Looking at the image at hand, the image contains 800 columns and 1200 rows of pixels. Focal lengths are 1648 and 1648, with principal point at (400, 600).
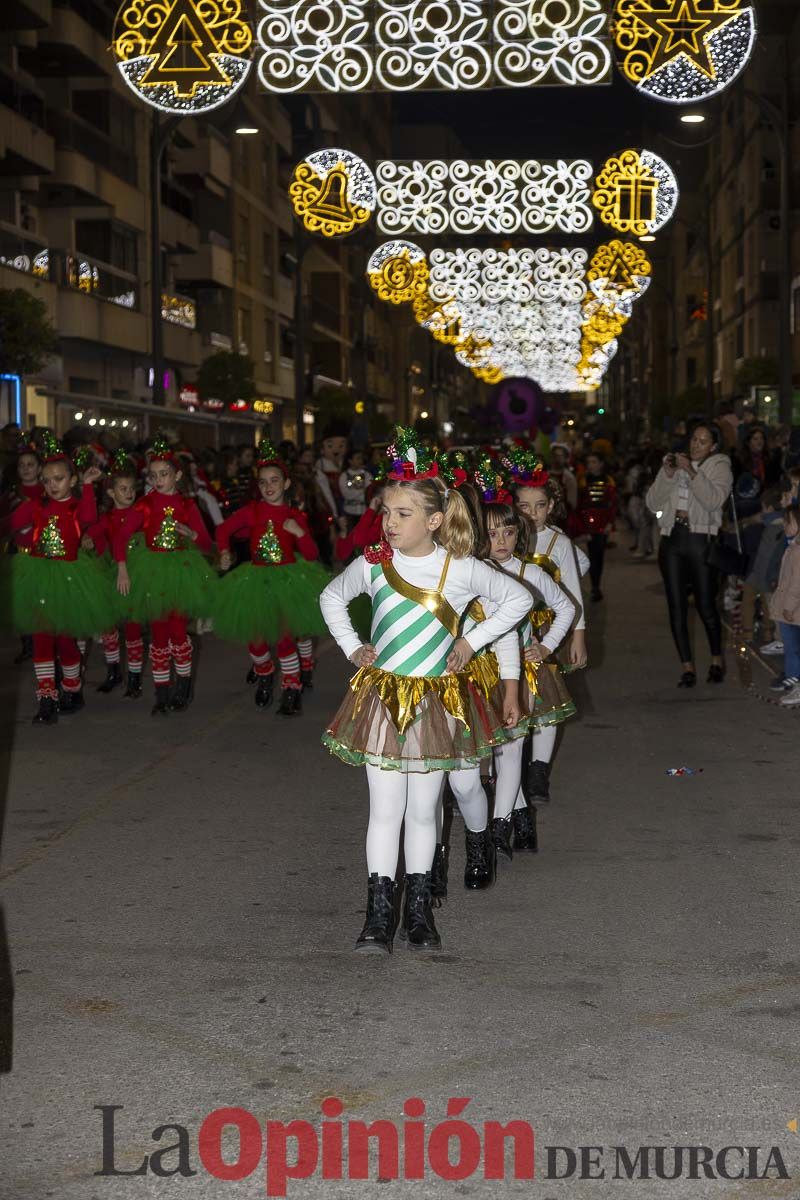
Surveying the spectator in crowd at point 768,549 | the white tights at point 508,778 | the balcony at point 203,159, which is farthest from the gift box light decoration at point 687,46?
the balcony at point 203,159

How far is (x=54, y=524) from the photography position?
1173 centimetres

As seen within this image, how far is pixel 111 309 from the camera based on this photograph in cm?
4056

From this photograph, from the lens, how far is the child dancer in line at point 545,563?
316 inches

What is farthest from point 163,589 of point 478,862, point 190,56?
point 190,56

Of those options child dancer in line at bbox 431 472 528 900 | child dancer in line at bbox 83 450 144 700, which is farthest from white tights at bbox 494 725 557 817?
child dancer in line at bbox 83 450 144 700

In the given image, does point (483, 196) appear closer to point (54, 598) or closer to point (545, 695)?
point (54, 598)

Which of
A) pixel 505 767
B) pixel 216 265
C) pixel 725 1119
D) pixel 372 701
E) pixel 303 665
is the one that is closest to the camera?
pixel 725 1119

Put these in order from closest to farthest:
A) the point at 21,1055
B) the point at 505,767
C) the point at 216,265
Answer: the point at 21,1055 → the point at 505,767 → the point at 216,265

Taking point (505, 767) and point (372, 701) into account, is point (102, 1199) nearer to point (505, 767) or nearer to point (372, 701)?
point (372, 701)

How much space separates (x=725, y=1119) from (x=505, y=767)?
307 centimetres

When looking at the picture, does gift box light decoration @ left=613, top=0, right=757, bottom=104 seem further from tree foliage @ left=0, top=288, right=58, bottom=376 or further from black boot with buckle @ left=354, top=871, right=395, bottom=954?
black boot with buckle @ left=354, top=871, right=395, bottom=954

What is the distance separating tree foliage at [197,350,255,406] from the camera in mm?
43938

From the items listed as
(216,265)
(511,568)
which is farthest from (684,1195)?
(216,265)

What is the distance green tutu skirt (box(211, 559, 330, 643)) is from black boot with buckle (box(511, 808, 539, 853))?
14.1ft
